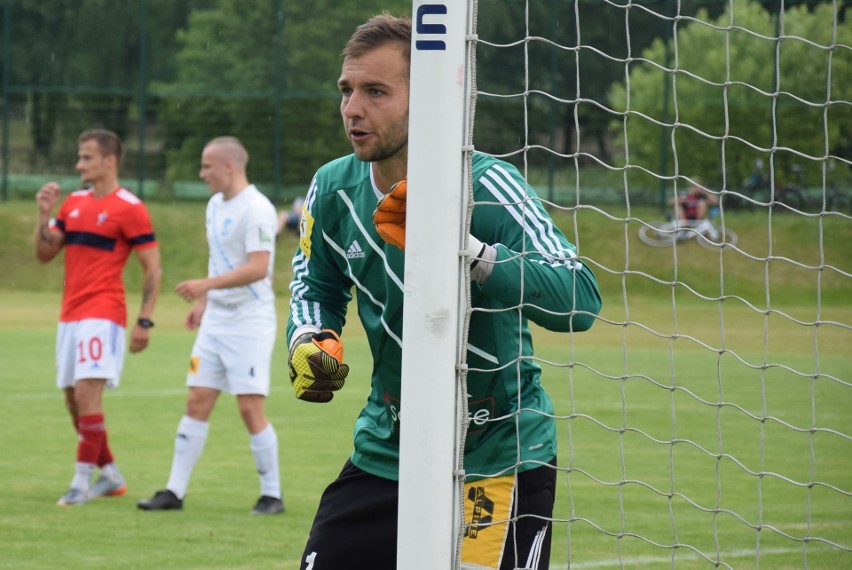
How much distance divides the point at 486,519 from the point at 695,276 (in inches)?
869

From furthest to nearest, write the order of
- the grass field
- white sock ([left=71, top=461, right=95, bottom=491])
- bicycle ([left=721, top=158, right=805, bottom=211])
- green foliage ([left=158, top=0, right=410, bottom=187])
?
green foliage ([left=158, top=0, right=410, bottom=187])
bicycle ([left=721, top=158, right=805, bottom=211])
white sock ([left=71, top=461, right=95, bottom=491])
the grass field

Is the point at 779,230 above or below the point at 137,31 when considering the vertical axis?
below

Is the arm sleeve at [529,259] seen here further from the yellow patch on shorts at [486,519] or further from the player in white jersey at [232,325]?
the player in white jersey at [232,325]

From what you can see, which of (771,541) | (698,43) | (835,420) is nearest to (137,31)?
(698,43)

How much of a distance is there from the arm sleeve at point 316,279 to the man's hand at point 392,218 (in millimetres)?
601

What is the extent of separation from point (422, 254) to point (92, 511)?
5.04 meters

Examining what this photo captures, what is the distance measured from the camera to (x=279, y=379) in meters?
13.9

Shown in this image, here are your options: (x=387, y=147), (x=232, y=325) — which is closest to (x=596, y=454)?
(x=232, y=325)

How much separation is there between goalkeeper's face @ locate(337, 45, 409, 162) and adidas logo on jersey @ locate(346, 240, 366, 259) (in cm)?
30

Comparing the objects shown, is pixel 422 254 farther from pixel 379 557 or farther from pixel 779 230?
pixel 779 230

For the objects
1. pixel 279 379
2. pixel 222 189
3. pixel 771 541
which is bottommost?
pixel 771 541

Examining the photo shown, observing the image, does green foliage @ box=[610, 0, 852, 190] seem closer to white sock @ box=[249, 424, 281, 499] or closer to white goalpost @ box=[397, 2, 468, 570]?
white sock @ box=[249, 424, 281, 499]

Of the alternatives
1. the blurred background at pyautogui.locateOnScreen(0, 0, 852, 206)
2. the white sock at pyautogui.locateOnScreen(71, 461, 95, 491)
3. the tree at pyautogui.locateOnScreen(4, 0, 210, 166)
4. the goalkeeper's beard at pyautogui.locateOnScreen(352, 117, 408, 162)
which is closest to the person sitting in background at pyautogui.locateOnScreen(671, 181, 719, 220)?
the blurred background at pyautogui.locateOnScreen(0, 0, 852, 206)

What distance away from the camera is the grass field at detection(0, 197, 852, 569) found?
6.11 metres
